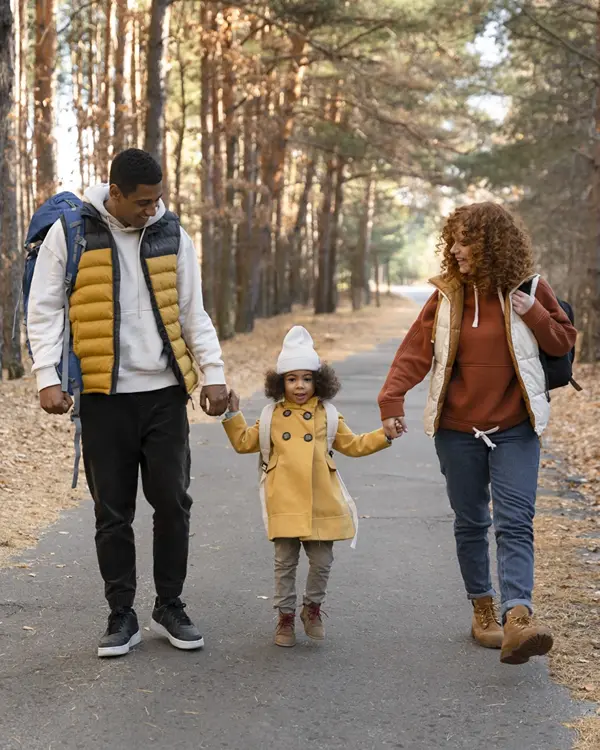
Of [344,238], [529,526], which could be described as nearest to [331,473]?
[529,526]

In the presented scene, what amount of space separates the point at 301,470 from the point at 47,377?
1215 mm

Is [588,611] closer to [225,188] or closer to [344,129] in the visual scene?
[225,188]

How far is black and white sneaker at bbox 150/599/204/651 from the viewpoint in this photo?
16.2ft

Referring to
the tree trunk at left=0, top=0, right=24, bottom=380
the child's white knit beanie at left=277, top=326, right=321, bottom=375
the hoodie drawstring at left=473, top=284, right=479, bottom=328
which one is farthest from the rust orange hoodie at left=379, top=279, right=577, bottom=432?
the tree trunk at left=0, top=0, right=24, bottom=380

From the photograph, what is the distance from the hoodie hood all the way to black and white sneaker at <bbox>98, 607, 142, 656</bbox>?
1.71 metres

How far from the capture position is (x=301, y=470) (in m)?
5.04

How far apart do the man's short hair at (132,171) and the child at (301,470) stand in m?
1.02

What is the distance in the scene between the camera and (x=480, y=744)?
13.0 ft

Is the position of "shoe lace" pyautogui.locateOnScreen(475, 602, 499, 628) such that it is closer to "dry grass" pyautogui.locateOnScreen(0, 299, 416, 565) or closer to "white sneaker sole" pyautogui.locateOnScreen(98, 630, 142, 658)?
"white sneaker sole" pyautogui.locateOnScreen(98, 630, 142, 658)

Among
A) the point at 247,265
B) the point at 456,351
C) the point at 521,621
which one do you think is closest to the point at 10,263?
the point at 456,351

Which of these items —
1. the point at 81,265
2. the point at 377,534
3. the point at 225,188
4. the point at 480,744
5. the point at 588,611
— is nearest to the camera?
the point at 480,744

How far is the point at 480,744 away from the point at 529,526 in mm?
1203

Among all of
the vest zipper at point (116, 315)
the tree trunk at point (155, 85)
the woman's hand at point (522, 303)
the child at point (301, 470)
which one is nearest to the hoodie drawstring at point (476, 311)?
the woman's hand at point (522, 303)

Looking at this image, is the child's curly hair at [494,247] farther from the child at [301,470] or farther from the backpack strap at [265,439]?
the backpack strap at [265,439]
